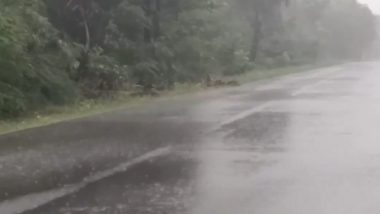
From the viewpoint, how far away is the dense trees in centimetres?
1902

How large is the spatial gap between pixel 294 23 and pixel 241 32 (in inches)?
745

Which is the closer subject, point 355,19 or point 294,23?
point 294,23

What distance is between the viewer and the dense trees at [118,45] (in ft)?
62.4

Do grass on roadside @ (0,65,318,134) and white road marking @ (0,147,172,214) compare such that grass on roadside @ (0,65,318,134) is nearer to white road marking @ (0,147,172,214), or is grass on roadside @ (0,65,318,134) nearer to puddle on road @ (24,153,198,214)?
white road marking @ (0,147,172,214)

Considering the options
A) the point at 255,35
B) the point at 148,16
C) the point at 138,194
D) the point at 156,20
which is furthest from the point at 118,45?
the point at 255,35

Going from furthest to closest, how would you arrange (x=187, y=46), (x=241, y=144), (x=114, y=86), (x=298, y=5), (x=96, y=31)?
(x=298, y=5)
(x=187, y=46)
(x=96, y=31)
(x=114, y=86)
(x=241, y=144)

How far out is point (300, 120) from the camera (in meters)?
18.3

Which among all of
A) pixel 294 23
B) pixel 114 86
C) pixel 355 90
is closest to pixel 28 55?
pixel 114 86

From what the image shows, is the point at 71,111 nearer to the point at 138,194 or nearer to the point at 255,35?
the point at 138,194

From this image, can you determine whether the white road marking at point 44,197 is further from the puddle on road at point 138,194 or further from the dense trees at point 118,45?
the dense trees at point 118,45

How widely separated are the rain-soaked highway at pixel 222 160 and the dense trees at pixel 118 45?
217 centimetres

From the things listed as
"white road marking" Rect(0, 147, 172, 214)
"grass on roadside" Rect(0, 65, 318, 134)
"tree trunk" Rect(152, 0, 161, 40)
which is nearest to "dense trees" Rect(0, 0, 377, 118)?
"tree trunk" Rect(152, 0, 161, 40)

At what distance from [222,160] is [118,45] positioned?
756 inches

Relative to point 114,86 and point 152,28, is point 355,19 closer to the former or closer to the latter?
point 152,28
